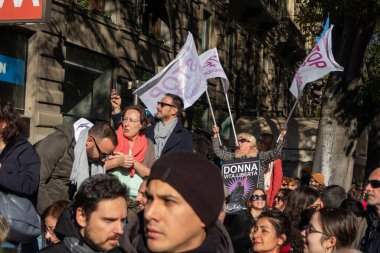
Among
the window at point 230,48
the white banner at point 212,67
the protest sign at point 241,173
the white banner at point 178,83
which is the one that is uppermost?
the window at point 230,48

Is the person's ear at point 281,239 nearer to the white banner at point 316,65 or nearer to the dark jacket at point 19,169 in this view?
the dark jacket at point 19,169

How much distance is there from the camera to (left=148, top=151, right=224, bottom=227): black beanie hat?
2.84 metres

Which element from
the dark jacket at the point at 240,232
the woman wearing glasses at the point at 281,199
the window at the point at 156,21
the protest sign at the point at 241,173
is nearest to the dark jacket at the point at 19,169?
the dark jacket at the point at 240,232

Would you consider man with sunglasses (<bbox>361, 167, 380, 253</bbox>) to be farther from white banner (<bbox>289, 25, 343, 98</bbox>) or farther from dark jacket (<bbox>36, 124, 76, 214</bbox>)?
white banner (<bbox>289, 25, 343, 98</bbox>)

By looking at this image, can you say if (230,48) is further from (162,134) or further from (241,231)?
(241,231)

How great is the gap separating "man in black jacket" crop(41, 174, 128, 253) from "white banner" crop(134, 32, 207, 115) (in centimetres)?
451

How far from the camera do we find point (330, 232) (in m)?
5.32

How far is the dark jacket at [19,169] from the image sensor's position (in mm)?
5230

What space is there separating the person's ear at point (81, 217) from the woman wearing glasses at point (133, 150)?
246 cm

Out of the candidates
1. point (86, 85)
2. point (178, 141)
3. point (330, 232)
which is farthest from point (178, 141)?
point (86, 85)

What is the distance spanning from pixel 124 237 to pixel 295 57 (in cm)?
3832

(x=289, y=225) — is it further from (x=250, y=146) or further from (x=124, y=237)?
(x=124, y=237)

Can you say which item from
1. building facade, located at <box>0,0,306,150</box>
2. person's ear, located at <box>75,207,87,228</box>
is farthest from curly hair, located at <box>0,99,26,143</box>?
building facade, located at <box>0,0,306,150</box>

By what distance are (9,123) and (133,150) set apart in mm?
1682
